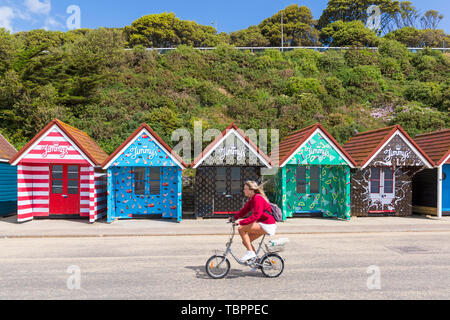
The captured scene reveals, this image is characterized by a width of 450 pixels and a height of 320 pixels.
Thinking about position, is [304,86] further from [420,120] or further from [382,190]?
[382,190]

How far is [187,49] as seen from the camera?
47.1m

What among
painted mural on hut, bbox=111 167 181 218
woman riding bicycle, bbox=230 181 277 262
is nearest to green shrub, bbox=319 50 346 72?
painted mural on hut, bbox=111 167 181 218

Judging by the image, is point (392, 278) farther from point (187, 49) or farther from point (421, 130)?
point (187, 49)

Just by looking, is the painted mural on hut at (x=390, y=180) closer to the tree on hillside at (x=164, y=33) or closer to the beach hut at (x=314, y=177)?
the beach hut at (x=314, y=177)

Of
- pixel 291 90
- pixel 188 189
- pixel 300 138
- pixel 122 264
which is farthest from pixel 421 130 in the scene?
pixel 122 264

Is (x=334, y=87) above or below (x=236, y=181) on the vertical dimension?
above

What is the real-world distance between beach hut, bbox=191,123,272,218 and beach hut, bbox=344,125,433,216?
496 cm

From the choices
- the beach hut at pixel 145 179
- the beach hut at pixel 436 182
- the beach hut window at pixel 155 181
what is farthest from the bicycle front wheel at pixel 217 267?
the beach hut at pixel 436 182

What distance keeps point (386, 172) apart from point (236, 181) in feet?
25.3

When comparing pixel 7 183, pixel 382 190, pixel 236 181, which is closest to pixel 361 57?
pixel 382 190

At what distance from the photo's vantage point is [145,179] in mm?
16422

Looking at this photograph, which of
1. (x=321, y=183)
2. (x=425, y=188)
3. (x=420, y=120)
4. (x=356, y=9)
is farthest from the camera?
(x=356, y=9)
